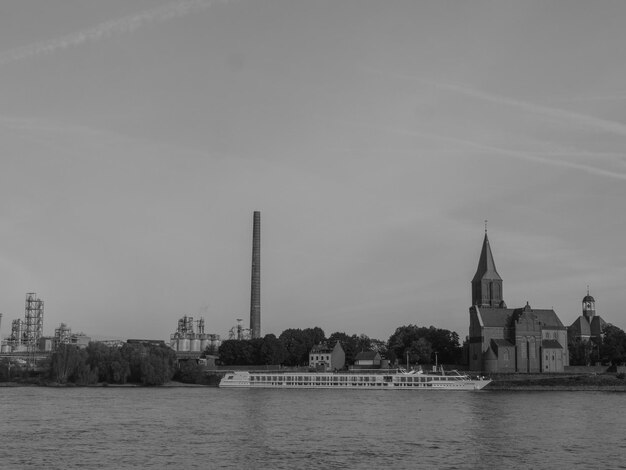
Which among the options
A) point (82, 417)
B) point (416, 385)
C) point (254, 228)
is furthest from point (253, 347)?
point (82, 417)

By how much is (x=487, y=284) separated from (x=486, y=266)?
3903 mm

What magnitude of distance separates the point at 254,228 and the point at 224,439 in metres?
120

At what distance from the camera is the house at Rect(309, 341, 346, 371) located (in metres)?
186

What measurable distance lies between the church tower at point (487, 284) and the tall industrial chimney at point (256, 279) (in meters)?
47.1

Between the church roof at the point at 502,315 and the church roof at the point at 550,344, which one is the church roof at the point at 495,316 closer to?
the church roof at the point at 502,315

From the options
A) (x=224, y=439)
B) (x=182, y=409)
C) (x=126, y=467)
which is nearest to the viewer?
(x=126, y=467)

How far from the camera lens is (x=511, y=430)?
2474 inches

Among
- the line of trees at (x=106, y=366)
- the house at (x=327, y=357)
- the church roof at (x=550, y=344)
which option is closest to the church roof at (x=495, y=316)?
the church roof at (x=550, y=344)

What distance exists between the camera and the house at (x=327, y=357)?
186m

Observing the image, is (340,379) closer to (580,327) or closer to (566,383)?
(566,383)

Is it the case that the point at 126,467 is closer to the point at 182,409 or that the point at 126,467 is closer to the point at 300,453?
the point at 300,453

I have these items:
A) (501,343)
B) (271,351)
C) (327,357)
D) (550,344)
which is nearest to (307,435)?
(501,343)

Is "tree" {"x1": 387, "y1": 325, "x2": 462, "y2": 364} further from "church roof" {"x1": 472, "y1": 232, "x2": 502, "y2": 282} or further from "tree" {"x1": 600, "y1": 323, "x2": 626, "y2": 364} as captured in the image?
"tree" {"x1": 600, "y1": 323, "x2": 626, "y2": 364}

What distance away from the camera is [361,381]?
138m
